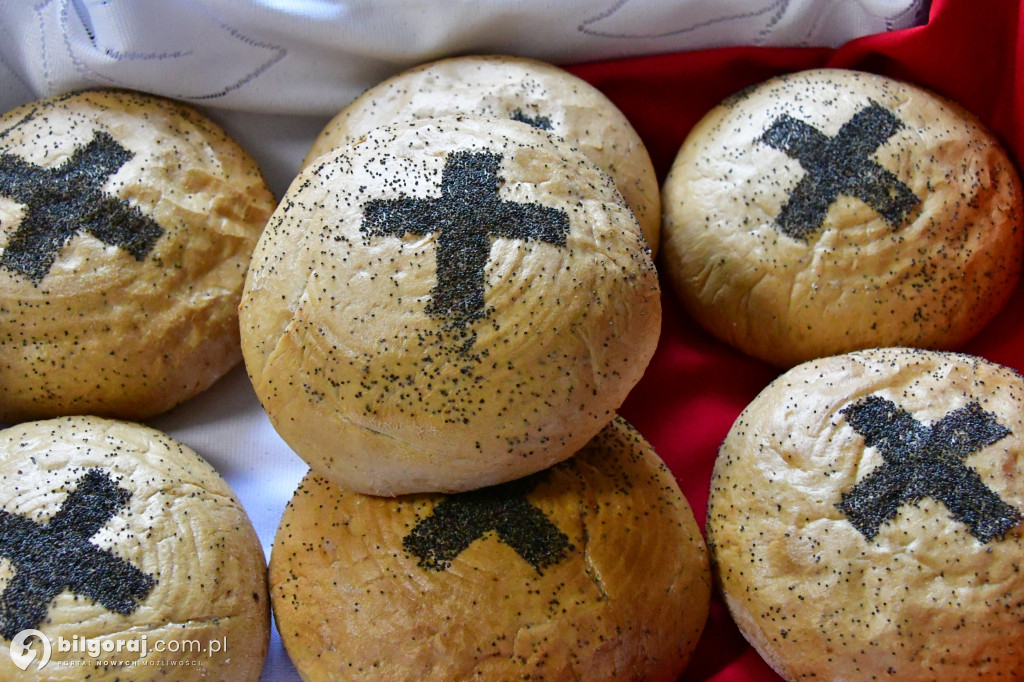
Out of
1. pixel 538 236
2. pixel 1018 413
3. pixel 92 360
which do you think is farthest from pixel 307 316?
pixel 1018 413

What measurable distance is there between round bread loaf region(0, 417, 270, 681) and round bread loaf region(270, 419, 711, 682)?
0.44 ft

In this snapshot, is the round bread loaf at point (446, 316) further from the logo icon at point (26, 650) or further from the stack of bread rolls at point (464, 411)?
the logo icon at point (26, 650)

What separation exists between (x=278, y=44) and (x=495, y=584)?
1553mm

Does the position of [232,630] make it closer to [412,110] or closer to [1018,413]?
[412,110]

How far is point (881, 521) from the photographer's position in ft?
5.32

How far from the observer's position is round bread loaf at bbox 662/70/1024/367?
2006 millimetres

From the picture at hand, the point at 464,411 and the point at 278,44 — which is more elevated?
the point at 278,44

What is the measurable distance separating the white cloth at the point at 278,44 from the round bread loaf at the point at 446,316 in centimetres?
65

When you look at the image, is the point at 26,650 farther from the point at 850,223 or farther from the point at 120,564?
the point at 850,223

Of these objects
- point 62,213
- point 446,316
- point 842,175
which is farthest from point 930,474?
point 62,213

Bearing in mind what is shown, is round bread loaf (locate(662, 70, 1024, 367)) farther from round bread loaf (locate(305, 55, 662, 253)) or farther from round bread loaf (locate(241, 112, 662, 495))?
round bread loaf (locate(241, 112, 662, 495))

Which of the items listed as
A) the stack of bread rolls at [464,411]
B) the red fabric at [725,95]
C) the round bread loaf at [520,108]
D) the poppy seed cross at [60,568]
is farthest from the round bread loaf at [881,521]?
the poppy seed cross at [60,568]

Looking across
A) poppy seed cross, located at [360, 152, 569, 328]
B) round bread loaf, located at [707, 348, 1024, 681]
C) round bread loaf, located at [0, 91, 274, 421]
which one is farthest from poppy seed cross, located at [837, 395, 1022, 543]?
round bread loaf, located at [0, 91, 274, 421]

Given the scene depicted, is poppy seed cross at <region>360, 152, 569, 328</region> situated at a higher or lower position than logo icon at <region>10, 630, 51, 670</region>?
higher
